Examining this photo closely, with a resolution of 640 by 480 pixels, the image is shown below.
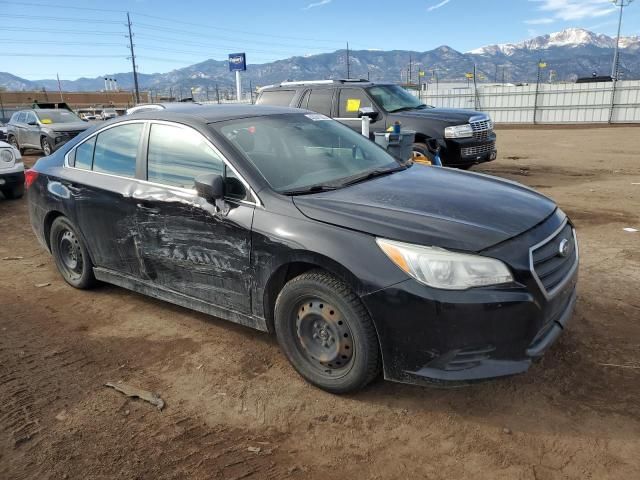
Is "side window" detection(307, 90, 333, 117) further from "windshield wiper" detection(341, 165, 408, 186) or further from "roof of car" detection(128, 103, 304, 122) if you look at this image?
"windshield wiper" detection(341, 165, 408, 186)

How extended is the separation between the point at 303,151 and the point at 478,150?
6.45m

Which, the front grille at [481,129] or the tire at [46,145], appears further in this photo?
the tire at [46,145]

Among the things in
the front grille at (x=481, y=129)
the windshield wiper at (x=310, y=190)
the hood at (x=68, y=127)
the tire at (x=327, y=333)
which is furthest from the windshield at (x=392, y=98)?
the hood at (x=68, y=127)

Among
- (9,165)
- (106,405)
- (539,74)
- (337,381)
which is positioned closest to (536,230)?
(337,381)

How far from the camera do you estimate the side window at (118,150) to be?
3.99 m

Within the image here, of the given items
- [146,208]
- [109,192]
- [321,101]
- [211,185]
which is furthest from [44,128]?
[211,185]

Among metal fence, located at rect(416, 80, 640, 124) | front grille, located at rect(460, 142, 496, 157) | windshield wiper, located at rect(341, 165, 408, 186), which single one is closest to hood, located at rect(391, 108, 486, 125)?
front grille, located at rect(460, 142, 496, 157)

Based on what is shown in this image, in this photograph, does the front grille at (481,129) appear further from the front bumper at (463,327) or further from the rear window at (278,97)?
the front bumper at (463,327)

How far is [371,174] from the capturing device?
3.65 m

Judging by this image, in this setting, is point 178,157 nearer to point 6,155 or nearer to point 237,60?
point 6,155

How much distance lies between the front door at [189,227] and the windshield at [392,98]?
20.6 feet

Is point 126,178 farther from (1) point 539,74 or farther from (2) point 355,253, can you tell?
(1) point 539,74

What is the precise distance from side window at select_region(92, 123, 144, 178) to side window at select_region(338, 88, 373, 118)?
18.5 feet

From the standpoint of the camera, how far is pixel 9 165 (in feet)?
29.6
